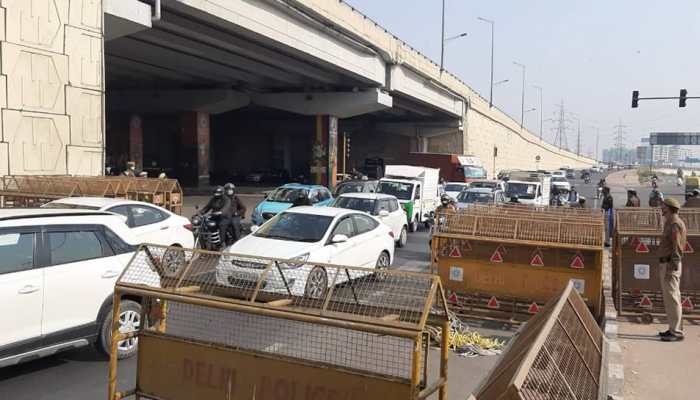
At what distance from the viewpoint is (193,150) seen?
1788 inches

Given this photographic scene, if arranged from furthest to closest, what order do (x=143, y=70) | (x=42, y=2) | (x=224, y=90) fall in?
(x=224, y=90) → (x=143, y=70) → (x=42, y=2)

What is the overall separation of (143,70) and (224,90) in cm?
616

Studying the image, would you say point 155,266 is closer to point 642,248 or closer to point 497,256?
point 497,256

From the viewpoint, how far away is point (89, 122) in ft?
61.3

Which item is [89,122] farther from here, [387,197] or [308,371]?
[308,371]

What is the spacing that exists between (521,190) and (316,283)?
2092cm

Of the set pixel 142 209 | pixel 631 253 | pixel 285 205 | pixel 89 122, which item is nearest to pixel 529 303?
pixel 631 253

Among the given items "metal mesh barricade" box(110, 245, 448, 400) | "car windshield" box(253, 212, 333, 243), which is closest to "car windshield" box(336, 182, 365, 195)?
"car windshield" box(253, 212, 333, 243)

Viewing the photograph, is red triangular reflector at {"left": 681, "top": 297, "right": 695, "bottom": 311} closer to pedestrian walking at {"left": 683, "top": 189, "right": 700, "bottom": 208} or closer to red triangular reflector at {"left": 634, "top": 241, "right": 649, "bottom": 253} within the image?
red triangular reflector at {"left": 634, "top": 241, "right": 649, "bottom": 253}

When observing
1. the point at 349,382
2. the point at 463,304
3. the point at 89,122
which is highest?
the point at 89,122

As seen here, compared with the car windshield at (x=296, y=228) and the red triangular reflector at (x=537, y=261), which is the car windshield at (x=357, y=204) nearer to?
the car windshield at (x=296, y=228)

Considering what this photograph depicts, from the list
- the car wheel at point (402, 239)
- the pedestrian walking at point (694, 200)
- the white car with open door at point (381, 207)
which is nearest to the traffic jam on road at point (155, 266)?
the white car with open door at point (381, 207)

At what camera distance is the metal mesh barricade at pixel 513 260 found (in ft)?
28.6

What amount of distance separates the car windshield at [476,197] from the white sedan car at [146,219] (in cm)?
1184
